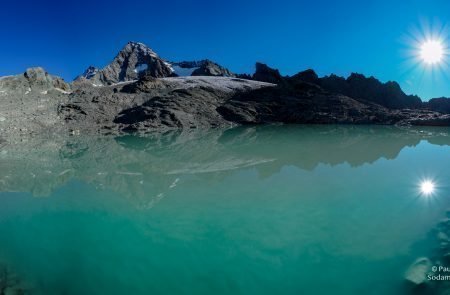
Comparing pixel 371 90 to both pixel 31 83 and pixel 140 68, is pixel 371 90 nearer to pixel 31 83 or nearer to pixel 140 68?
pixel 31 83

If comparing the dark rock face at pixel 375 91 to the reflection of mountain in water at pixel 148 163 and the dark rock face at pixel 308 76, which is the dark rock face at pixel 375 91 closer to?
the dark rock face at pixel 308 76

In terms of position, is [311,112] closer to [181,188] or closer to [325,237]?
[181,188]

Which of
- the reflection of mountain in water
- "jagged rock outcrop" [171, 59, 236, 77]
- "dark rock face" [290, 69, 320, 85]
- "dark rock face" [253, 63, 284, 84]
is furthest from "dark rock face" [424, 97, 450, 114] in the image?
"jagged rock outcrop" [171, 59, 236, 77]

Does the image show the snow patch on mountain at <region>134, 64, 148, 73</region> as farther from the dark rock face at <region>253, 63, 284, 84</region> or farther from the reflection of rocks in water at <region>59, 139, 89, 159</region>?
the reflection of rocks in water at <region>59, 139, 89, 159</region>

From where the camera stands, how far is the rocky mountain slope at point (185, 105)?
1698 inches

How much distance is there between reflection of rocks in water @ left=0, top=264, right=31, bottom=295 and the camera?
6.23 m

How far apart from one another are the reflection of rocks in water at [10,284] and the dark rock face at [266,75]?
77.9m

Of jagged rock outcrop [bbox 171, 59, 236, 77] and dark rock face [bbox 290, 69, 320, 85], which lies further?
jagged rock outcrop [bbox 171, 59, 236, 77]

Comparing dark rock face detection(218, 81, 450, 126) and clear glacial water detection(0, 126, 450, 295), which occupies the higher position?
dark rock face detection(218, 81, 450, 126)

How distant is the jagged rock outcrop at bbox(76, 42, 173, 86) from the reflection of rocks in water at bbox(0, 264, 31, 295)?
Result: 108 metres

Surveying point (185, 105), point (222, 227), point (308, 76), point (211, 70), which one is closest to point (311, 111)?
point (185, 105)

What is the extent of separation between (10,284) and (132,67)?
123103 millimetres

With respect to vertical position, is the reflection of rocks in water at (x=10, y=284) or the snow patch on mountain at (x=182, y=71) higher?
the snow patch on mountain at (x=182, y=71)

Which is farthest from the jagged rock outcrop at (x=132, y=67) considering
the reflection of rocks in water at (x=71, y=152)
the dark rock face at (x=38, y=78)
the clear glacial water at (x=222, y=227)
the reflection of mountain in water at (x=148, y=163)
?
the clear glacial water at (x=222, y=227)
